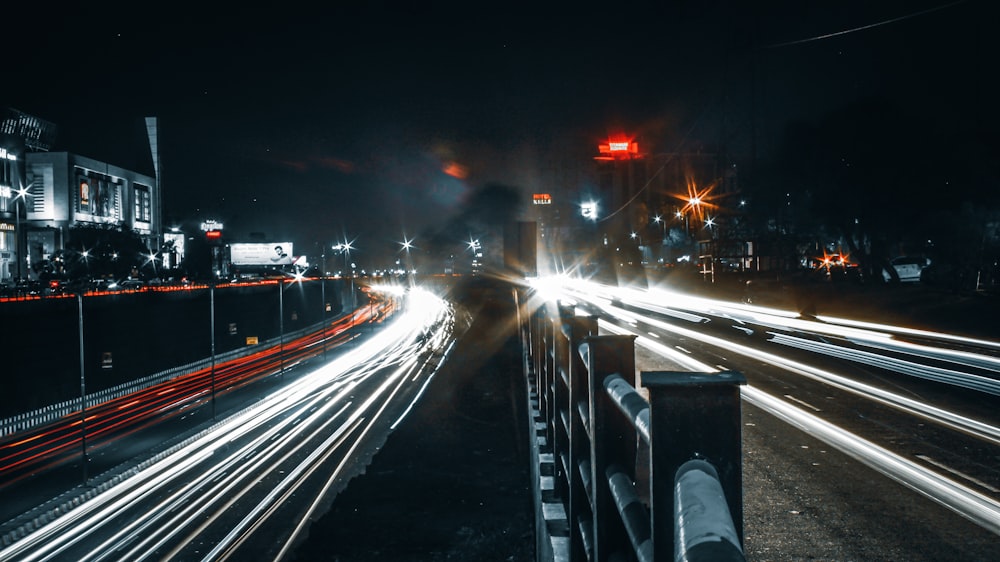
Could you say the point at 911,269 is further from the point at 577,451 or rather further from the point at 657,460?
the point at 657,460

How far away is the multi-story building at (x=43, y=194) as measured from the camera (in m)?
73.9

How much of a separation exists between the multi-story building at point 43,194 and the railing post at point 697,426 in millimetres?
80915

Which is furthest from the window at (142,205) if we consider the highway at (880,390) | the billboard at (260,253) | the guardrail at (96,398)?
the highway at (880,390)

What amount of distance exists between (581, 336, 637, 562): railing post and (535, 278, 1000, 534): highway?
3.82 m

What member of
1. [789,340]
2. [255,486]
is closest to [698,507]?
[255,486]

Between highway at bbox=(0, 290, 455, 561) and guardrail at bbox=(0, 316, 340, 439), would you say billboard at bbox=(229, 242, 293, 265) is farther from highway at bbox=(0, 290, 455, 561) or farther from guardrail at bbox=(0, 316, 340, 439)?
highway at bbox=(0, 290, 455, 561)

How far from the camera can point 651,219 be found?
12450 cm

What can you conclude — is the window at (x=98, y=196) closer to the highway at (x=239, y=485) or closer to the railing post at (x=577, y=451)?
the highway at (x=239, y=485)

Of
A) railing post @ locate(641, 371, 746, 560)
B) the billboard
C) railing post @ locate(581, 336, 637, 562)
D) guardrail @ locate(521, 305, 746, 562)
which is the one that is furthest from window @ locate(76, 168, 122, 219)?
railing post @ locate(641, 371, 746, 560)

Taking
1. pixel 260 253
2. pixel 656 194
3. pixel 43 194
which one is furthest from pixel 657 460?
pixel 656 194

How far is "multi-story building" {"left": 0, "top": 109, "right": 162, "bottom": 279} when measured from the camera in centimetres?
7394

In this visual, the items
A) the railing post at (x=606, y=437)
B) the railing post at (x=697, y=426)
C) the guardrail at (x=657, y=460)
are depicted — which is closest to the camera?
the guardrail at (x=657, y=460)

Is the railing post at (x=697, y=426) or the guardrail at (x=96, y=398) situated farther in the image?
the guardrail at (x=96, y=398)

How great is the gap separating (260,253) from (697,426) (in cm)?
11098
